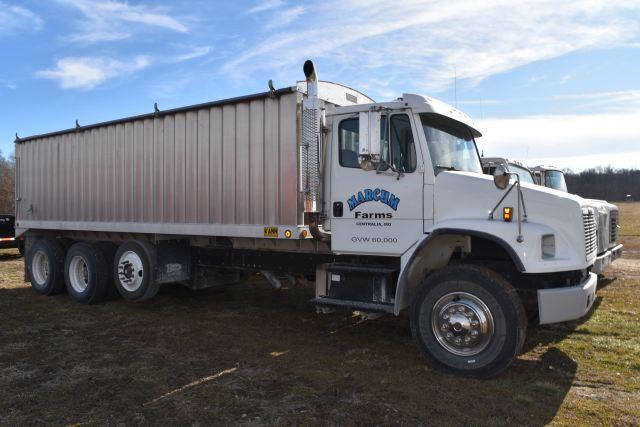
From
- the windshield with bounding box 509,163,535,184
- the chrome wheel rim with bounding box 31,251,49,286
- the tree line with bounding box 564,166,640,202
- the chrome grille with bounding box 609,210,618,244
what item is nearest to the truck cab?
the chrome grille with bounding box 609,210,618,244

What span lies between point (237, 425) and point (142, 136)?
17.5 ft

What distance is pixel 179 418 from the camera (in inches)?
161

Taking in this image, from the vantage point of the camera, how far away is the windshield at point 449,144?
547 cm

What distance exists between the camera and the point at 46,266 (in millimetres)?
9828

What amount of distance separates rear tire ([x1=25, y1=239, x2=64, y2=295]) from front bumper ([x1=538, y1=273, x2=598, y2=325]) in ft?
27.8

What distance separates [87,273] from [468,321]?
22.3 feet

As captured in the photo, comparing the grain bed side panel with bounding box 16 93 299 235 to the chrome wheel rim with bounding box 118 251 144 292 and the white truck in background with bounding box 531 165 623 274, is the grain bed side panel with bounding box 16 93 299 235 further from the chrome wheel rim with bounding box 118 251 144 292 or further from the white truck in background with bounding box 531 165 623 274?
the white truck in background with bounding box 531 165 623 274

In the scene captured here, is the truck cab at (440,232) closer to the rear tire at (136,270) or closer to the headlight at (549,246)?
the headlight at (549,246)

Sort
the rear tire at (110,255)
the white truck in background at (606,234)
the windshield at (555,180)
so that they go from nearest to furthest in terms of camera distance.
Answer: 1. the white truck in background at (606,234)
2. the rear tire at (110,255)
3. the windshield at (555,180)

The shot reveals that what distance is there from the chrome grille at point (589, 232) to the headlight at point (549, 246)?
1.09 ft

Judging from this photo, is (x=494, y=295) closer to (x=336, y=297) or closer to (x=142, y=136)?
(x=336, y=297)

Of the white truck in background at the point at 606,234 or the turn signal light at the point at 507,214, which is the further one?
the white truck in background at the point at 606,234

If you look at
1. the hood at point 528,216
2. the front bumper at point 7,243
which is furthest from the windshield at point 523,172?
the front bumper at point 7,243

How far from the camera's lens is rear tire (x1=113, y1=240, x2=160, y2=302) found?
774 cm
